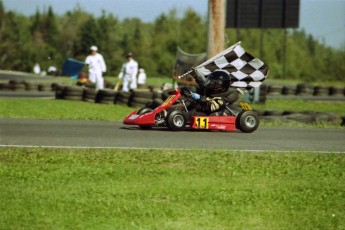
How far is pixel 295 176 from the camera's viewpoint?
6477 mm

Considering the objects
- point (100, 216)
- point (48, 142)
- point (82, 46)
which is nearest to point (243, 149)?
point (48, 142)

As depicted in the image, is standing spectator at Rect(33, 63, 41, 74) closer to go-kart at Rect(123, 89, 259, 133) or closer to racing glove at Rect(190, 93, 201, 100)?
go-kart at Rect(123, 89, 259, 133)

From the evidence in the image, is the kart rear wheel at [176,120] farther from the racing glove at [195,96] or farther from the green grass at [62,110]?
the green grass at [62,110]

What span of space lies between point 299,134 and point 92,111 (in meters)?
6.08

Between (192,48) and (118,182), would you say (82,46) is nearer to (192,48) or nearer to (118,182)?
(192,48)

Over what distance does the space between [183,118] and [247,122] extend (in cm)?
99

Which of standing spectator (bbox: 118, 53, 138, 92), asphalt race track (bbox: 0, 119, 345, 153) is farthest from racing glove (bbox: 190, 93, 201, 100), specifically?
standing spectator (bbox: 118, 53, 138, 92)

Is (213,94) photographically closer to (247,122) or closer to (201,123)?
(201,123)

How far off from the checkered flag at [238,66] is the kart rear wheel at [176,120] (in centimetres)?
92

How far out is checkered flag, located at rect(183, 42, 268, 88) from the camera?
10648 millimetres

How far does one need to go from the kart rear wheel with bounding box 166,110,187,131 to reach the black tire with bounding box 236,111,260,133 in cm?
84

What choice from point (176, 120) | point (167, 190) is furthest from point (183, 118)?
point (167, 190)

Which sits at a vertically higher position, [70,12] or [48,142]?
[70,12]

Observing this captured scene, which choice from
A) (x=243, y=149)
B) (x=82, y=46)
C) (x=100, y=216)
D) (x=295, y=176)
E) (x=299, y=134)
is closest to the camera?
(x=100, y=216)
